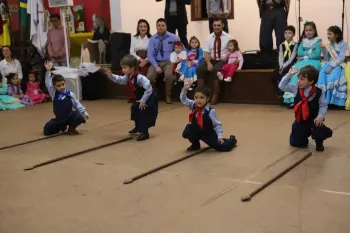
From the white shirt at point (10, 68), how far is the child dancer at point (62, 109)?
325cm

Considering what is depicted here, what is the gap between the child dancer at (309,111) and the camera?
4.44 meters

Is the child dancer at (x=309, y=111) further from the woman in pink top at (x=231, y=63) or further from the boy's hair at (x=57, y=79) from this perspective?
the woman in pink top at (x=231, y=63)

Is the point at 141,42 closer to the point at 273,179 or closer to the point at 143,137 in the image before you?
the point at 143,137

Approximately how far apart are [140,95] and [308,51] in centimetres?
281

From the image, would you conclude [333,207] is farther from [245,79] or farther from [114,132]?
[245,79]

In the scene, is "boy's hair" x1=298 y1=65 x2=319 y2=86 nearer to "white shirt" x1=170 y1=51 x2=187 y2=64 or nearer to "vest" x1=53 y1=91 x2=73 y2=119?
"vest" x1=53 y1=91 x2=73 y2=119

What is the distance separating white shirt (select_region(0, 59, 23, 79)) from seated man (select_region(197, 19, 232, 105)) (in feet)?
10.0

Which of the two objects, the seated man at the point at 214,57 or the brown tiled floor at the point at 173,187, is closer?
the brown tiled floor at the point at 173,187

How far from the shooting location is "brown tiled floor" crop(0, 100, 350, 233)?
285 centimetres

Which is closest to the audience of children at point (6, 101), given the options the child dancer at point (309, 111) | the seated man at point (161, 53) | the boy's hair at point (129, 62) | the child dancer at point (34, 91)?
the child dancer at point (34, 91)

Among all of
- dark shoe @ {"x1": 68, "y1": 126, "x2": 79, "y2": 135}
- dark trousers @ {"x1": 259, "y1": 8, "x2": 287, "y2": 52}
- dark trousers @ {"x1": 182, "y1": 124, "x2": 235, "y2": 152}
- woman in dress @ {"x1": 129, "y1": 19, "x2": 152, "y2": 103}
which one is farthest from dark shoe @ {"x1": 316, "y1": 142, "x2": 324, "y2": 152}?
woman in dress @ {"x1": 129, "y1": 19, "x2": 152, "y2": 103}

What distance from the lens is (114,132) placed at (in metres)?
5.70

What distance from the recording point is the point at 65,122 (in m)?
5.61

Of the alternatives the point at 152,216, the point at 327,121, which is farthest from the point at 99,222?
the point at 327,121
